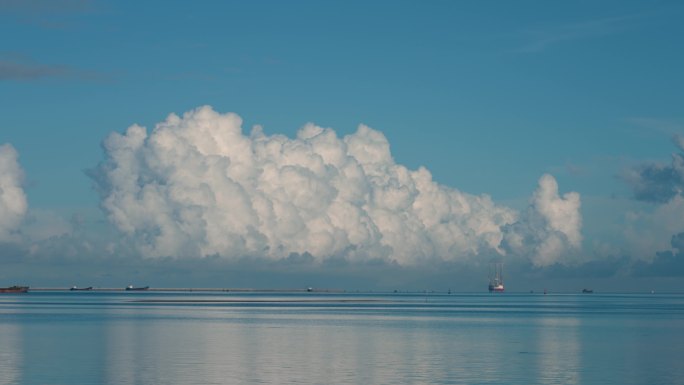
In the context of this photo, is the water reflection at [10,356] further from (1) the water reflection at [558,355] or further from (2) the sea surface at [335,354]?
(1) the water reflection at [558,355]

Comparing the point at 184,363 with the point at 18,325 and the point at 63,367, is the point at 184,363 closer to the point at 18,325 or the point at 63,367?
the point at 63,367

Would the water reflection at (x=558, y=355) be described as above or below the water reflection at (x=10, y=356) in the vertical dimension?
below

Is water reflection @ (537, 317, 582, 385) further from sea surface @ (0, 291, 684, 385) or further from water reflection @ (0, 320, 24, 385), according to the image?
water reflection @ (0, 320, 24, 385)

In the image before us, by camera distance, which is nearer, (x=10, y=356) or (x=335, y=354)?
(x=10, y=356)

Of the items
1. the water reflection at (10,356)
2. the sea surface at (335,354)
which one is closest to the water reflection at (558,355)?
the sea surface at (335,354)

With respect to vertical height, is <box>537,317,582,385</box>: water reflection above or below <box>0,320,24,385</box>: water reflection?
below

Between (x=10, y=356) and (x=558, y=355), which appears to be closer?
(x=10, y=356)

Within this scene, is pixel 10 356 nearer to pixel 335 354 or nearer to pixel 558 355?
pixel 335 354

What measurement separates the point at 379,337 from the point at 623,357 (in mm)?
28125

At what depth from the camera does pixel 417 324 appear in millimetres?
132375

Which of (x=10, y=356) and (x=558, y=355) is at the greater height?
(x=10, y=356)

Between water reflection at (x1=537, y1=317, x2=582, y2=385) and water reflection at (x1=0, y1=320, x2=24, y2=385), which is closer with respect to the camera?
water reflection at (x1=0, y1=320, x2=24, y2=385)

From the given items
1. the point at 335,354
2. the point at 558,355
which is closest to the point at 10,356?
the point at 335,354

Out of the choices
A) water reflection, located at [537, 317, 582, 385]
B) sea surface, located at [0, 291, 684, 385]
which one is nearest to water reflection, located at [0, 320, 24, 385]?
sea surface, located at [0, 291, 684, 385]
